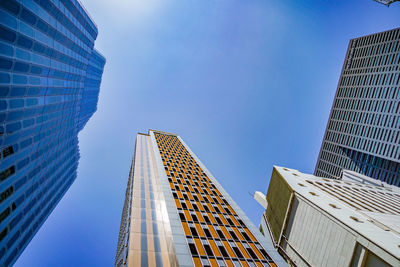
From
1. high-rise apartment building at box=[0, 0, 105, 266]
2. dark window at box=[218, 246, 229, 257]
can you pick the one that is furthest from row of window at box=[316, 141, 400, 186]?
high-rise apartment building at box=[0, 0, 105, 266]

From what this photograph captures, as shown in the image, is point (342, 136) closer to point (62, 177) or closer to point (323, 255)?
point (323, 255)

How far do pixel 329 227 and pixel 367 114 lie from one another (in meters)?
84.9

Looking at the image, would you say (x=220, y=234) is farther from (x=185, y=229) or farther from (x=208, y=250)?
(x=185, y=229)

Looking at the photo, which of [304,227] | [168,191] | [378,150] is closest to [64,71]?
[168,191]

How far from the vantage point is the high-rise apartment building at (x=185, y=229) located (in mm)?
27953

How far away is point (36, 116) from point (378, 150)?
110363 mm

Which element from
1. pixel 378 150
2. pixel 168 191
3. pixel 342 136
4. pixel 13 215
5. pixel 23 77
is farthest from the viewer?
pixel 342 136

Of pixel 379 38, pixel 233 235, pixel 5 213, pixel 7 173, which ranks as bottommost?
pixel 5 213

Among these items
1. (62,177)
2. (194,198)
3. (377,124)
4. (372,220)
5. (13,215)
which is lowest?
(62,177)

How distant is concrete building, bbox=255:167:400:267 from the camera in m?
26.5

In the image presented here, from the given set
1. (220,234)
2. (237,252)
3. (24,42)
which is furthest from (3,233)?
(237,252)

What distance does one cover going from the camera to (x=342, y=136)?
4281 inches

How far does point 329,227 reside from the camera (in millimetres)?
33125

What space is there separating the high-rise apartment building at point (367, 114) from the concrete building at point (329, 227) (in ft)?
179
